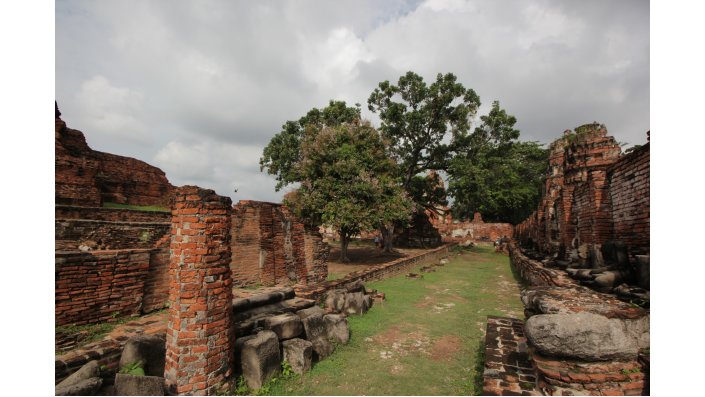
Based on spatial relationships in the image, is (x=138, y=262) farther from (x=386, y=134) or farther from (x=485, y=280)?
(x=386, y=134)

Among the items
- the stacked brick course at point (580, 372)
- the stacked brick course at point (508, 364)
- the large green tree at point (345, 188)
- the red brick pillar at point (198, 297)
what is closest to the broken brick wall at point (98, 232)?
the red brick pillar at point (198, 297)

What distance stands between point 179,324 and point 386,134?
63.1 feet

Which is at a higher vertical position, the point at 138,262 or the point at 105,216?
the point at 105,216

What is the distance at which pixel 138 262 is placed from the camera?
640 cm

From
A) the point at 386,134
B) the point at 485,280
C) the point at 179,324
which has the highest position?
the point at 386,134

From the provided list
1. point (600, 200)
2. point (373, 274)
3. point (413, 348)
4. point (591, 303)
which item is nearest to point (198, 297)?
point (413, 348)

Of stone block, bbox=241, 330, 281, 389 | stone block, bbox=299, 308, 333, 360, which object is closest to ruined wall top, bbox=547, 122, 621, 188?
stone block, bbox=299, 308, 333, 360

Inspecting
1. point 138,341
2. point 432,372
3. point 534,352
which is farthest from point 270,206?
point 534,352

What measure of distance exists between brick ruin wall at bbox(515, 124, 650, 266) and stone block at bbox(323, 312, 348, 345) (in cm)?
535

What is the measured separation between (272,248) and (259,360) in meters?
5.81

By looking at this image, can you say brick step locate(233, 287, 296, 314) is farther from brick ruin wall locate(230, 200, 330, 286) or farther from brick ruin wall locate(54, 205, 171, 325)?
brick ruin wall locate(230, 200, 330, 286)

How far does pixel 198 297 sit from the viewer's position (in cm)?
386

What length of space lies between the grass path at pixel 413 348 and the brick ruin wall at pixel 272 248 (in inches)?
108

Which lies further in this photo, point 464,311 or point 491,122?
point 491,122
